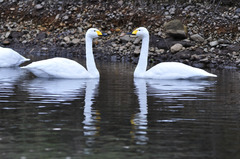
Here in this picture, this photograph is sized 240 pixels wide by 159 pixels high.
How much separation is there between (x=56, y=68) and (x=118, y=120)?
6.36m

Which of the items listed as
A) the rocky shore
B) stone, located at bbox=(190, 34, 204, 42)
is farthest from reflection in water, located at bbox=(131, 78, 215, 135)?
stone, located at bbox=(190, 34, 204, 42)

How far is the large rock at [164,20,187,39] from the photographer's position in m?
22.5

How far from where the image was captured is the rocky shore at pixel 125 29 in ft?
70.7

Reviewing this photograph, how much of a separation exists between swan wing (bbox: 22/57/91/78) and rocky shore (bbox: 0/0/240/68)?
681cm

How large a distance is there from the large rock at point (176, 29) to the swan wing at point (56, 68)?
9.05 metres

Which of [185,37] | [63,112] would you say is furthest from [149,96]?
[185,37]

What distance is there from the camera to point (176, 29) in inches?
894

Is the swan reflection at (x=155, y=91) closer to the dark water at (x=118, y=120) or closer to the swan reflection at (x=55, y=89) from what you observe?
the dark water at (x=118, y=120)

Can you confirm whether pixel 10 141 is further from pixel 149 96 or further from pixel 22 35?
pixel 22 35

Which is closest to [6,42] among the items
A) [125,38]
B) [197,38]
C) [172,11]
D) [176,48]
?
[125,38]

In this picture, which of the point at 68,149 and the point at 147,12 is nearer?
the point at 68,149

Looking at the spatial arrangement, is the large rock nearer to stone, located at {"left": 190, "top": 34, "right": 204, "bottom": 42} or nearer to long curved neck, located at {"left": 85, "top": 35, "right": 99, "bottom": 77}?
stone, located at {"left": 190, "top": 34, "right": 204, "bottom": 42}

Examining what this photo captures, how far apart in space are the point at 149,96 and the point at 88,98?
1.26 m

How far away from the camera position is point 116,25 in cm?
2589
